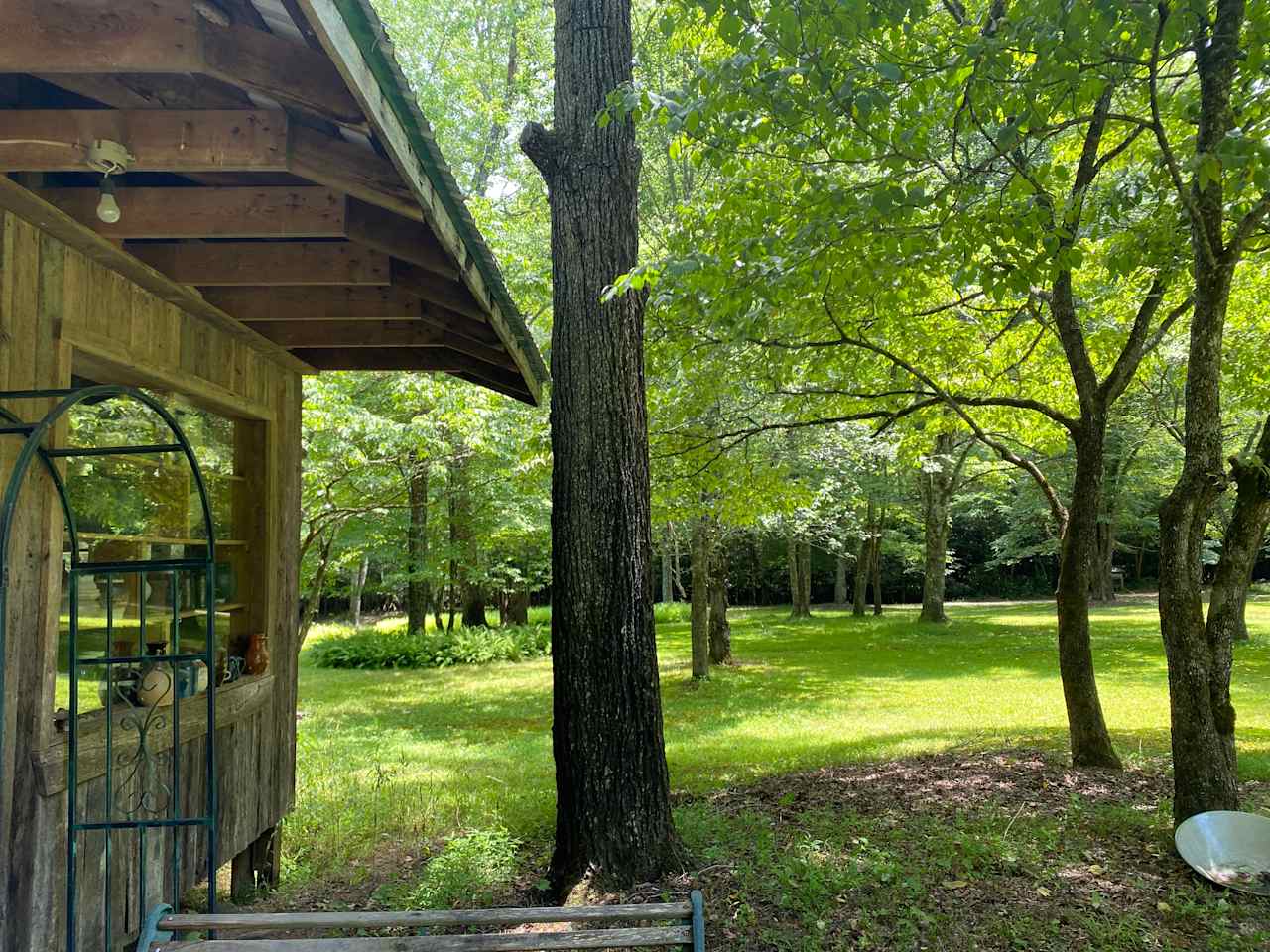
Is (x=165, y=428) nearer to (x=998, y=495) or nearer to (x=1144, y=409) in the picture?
(x=1144, y=409)

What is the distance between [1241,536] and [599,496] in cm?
328

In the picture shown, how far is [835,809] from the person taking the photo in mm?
5488

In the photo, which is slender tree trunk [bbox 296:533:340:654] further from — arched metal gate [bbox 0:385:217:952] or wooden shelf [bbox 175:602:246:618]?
arched metal gate [bbox 0:385:217:952]

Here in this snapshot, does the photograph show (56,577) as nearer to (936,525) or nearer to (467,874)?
(467,874)

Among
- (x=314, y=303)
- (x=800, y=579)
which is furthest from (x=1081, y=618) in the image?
(x=800, y=579)

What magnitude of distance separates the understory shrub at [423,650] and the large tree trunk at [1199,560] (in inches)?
570

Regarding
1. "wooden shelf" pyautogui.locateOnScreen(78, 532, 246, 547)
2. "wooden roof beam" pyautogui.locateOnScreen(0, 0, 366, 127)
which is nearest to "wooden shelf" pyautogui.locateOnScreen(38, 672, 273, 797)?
"wooden shelf" pyautogui.locateOnScreen(78, 532, 246, 547)

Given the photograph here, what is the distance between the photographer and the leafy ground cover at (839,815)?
397 cm

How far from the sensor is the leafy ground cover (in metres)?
3.97

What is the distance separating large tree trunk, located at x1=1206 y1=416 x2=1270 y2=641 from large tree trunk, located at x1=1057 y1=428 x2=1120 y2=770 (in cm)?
158

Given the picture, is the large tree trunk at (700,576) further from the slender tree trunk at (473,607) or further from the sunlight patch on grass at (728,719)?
the slender tree trunk at (473,607)

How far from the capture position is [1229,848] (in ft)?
14.0

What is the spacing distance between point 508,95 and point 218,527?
14.5 metres

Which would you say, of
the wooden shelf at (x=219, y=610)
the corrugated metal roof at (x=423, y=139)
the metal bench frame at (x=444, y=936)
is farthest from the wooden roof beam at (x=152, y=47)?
the wooden shelf at (x=219, y=610)
